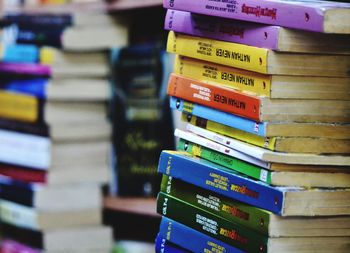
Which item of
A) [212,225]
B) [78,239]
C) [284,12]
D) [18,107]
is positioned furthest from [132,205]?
[284,12]

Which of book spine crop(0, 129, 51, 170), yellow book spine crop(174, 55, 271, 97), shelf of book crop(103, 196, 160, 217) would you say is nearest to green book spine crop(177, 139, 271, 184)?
yellow book spine crop(174, 55, 271, 97)

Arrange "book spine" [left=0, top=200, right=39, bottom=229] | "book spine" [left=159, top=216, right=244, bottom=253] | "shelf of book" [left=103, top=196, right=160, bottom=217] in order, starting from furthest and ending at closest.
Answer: "book spine" [left=0, top=200, right=39, bottom=229] < "shelf of book" [left=103, top=196, right=160, bottom=217] < "book spine" [left=159, top=216, right=244, bottom=253]

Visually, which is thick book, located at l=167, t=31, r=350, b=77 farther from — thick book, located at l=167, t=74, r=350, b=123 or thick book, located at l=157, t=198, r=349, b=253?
thick book, located at l=157, t=198, r=349, b=253

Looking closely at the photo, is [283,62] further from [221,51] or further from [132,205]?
[132,205]

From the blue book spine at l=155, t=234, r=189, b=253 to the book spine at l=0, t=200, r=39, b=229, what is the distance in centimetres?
111

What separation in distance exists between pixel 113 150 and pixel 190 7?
1.22 m

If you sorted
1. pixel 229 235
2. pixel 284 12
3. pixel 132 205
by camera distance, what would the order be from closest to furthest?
pixel 284 12
pixel 229 235
pixel 132 205

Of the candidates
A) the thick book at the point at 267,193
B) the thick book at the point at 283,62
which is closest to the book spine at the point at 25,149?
the thick book at the point at 267,193

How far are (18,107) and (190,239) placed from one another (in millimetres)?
1291

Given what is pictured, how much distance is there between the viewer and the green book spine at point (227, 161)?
1449 millimetres

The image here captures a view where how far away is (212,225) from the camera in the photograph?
5.09ft

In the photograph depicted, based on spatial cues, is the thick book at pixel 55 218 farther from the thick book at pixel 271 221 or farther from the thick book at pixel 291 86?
the thick book at pixel 291 86

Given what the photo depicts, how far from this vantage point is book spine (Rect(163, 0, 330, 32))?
132 cm

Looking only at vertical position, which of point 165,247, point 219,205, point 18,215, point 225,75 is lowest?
point 18,215
